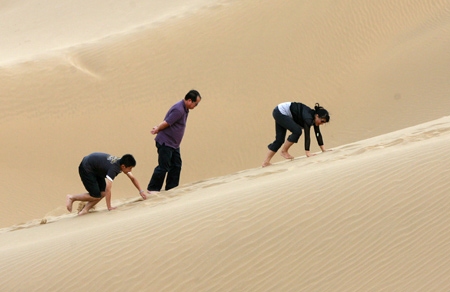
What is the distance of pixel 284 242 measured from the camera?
477cm

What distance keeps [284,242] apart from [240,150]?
9.08 meters

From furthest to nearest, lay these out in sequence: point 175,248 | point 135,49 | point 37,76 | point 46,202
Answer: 1. point 135,49
2. point 37,76
3. point 46,202
4. point 175,248

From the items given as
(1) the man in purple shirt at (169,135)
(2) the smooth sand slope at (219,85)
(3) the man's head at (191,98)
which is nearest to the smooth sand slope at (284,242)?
(1) the man in purple shirt at (169,135)

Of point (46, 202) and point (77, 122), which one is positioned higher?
point (77, 122)

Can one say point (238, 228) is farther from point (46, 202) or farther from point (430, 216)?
point (46, 202)

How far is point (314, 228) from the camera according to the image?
4844mm

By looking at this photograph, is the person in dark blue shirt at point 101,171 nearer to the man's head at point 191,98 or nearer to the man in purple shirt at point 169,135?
the man in purple shirt at point 169,135

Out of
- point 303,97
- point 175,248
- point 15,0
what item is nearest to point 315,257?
point 175,248

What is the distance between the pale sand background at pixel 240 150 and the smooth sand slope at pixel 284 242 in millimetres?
16

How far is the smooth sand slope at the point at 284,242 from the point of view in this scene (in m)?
4.40

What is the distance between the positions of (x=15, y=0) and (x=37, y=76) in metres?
20.5

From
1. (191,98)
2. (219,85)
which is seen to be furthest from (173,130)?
(219,85)

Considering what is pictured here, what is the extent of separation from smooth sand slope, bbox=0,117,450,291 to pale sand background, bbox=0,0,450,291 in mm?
16

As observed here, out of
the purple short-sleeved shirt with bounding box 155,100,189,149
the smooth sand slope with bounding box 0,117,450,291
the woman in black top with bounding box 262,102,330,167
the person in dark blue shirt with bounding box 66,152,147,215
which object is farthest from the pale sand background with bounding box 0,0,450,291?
the purple short-sleeved shirt with bounding box 155,100,189,149
